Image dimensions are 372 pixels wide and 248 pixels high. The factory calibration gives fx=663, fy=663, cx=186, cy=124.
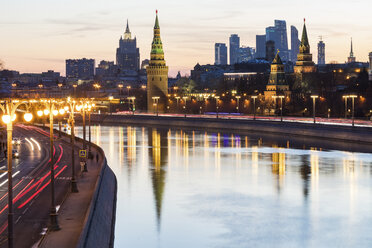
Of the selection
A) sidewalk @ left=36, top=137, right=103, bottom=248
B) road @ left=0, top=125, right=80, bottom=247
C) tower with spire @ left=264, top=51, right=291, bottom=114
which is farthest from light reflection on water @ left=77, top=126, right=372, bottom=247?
tower with spire @ left=264, top=51, right=291, bottom=114

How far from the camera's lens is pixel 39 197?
32.8 meters

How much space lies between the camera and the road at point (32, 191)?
2486 centimetres

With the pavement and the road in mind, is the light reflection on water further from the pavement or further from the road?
the road

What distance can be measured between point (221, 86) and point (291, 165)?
139m

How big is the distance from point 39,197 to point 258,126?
73.9 m

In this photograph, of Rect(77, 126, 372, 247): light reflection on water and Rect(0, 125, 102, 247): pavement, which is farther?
Rect(77, 126, 372, 247): light reflection on water


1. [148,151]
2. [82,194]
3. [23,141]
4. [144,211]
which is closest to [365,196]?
[144,211]

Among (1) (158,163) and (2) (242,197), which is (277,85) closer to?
(1) (158,163)

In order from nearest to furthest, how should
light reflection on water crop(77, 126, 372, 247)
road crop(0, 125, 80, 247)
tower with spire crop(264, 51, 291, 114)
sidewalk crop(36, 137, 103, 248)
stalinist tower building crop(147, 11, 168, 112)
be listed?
sidewalk crop(36, 137, 103, 248) → road crop(0, 125, 80, 247) → light reflection on water crop(77, 126, 372, 247) → tower with spire crop(264, 51, 291, 114) → stalinist tower building crop(147, 11, 168, 112)

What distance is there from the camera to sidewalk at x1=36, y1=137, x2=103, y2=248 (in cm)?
2255

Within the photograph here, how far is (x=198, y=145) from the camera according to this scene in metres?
81.6

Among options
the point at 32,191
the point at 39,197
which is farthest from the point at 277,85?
the point at 39,197

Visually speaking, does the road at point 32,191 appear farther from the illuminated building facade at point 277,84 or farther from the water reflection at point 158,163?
the illuminated building facade at point 277,84

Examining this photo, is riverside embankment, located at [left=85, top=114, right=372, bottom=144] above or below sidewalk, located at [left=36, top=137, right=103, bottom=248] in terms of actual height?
above
